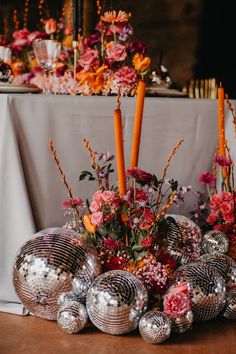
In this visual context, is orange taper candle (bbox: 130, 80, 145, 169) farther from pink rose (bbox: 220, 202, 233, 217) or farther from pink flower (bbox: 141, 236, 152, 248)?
pink rose (bbox: 220, 202, 233, 217)

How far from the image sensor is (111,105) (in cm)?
198

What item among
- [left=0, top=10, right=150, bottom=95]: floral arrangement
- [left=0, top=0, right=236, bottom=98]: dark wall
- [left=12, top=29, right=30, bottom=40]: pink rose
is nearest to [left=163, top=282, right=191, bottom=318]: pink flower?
[left=0, top=10, right=150, bottom=95]: floral arrangement

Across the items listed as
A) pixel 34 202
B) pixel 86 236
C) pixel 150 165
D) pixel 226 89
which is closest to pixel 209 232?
pixel 150 165

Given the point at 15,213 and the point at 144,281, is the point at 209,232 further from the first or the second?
the point at 15,213

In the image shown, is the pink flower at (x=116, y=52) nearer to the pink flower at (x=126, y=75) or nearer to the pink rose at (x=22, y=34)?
the pink flower at (x=126, y=75)

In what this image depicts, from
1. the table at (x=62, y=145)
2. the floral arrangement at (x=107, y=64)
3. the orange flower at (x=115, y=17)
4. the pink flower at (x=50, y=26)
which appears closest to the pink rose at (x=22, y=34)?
the pink flower at (x=50, y=26)

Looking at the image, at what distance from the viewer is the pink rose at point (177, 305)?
5.63 feet

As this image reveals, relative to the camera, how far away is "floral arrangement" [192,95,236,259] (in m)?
2.09

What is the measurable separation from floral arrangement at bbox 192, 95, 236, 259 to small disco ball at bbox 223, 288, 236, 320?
0.89ft

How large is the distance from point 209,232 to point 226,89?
3.04m

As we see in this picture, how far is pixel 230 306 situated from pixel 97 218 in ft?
1.52

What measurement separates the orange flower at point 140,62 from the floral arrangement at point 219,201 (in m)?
0.29

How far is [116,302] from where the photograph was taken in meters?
1.69

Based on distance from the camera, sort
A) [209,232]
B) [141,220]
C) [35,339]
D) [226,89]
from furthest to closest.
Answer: [226,89] < [209,232] < [141,220] < [35,339]
